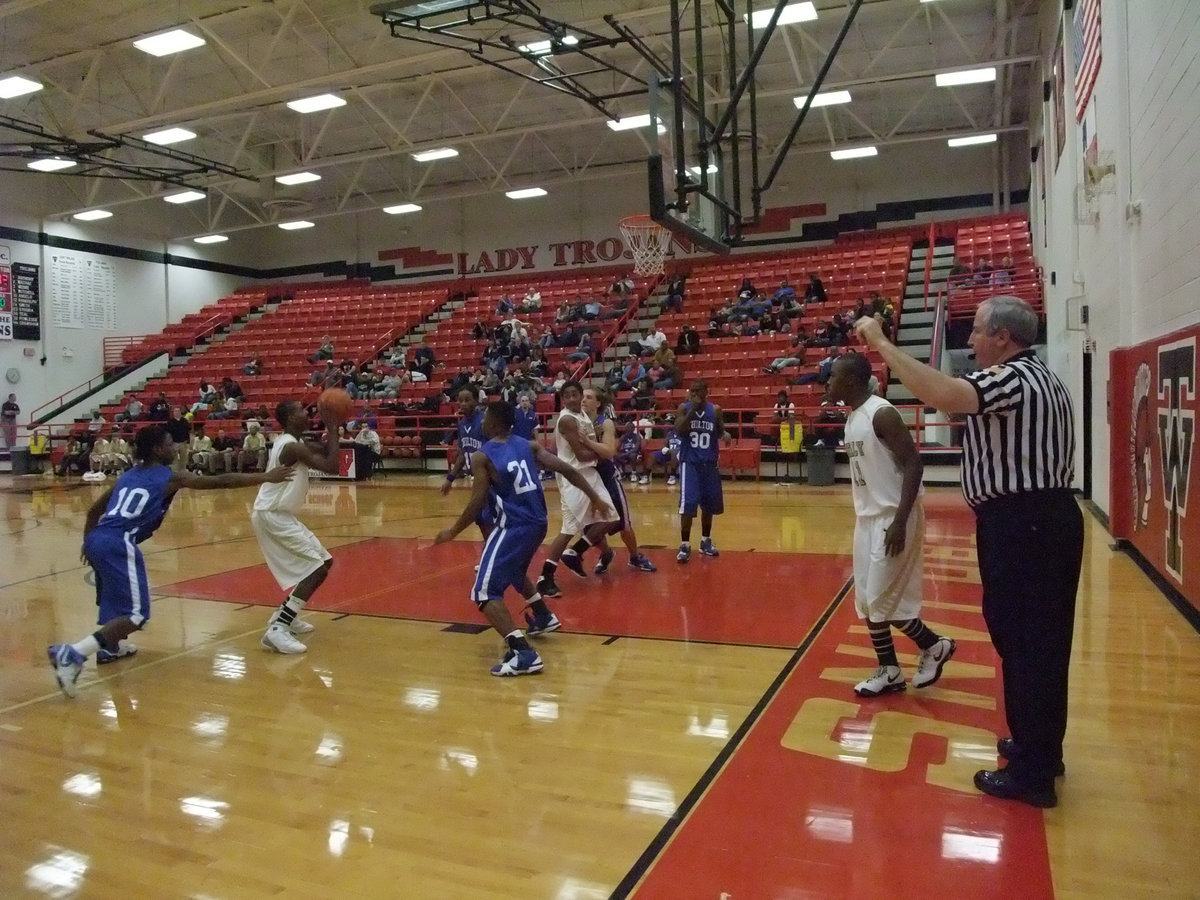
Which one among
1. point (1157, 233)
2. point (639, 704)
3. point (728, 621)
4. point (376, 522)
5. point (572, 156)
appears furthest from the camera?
point (572, 156)

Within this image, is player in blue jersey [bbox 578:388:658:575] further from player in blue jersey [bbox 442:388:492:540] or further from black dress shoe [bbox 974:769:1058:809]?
black dress shoe [bbox 974:769:1058:809]

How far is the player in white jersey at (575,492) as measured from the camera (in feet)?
20.7

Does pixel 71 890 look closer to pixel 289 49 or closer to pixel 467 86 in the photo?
pixel 289 49

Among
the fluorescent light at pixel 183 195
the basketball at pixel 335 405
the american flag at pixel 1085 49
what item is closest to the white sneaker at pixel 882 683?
the basketball at pixel 335 405

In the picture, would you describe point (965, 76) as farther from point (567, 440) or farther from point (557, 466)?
point (557, 466)

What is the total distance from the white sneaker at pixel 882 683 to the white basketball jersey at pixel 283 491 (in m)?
3.35

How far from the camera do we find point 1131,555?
279 inches

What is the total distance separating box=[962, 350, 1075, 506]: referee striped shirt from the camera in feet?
9.02

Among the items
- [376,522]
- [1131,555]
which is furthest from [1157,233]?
[376,522]

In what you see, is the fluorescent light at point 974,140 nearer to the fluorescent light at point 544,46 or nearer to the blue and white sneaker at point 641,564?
the fluorescent light at point 544,46

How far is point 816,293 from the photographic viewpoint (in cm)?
1819

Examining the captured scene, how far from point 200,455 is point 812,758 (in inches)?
705

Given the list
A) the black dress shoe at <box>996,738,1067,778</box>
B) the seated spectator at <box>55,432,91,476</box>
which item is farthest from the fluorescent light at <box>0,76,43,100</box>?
the black dress shoe at <box>996,738,1067,778</box>

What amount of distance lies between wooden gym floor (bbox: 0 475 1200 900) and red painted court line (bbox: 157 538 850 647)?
5 cm
